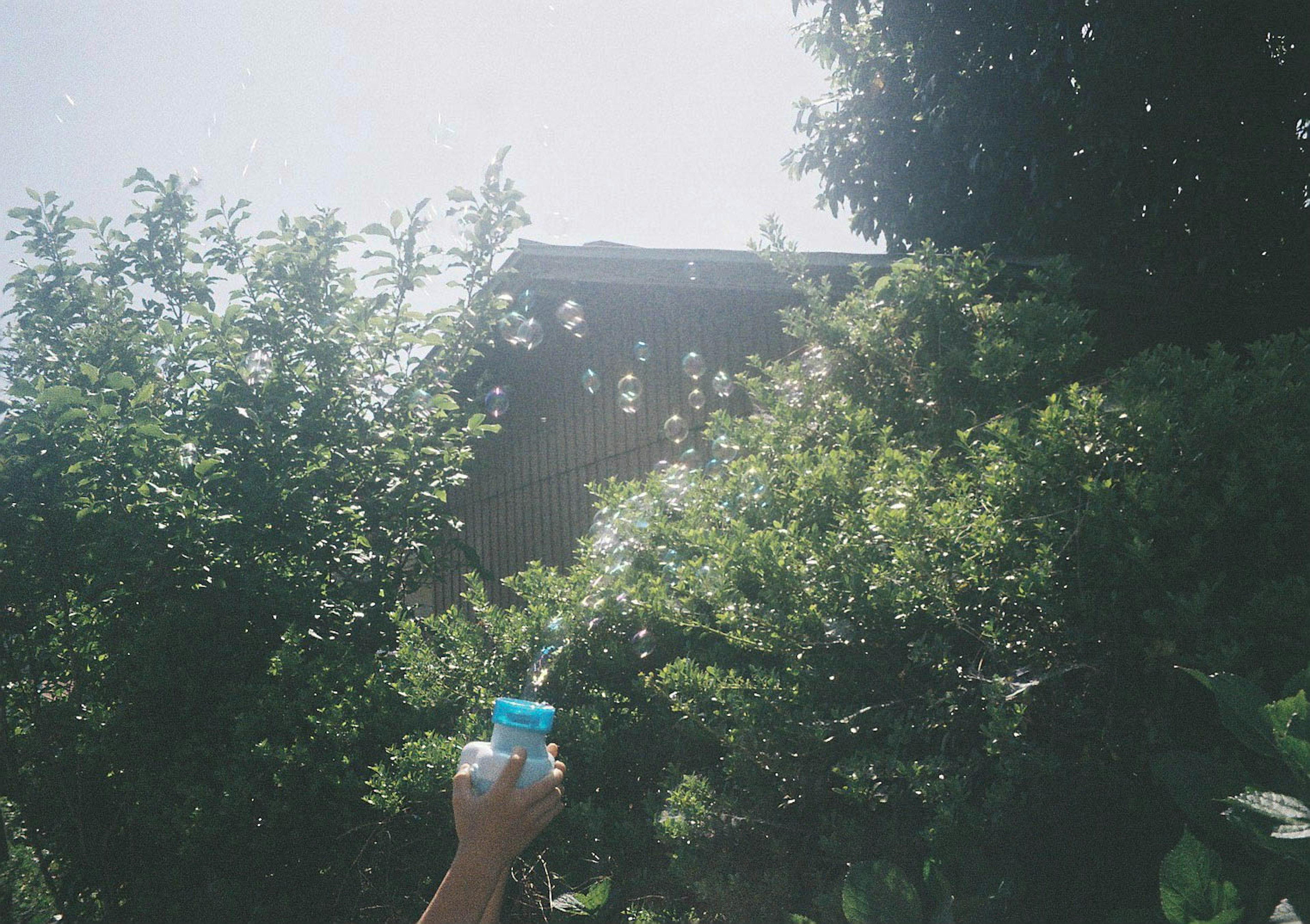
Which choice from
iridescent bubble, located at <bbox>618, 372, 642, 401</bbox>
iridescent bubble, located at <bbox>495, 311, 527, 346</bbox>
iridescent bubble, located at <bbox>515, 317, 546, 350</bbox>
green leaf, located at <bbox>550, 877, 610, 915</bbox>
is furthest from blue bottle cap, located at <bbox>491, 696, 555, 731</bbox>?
iridescent bubble, located at <bbox>618, 372, 642, 401</bbox>

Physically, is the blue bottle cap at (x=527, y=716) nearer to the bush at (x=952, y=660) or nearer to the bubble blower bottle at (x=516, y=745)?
the bubble blower bottle at (x=516, y=745)

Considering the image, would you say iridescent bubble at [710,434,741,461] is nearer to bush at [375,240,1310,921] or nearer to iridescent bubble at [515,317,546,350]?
bush at [375,240,1310,921]

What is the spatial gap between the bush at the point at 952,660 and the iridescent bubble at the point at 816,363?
995mm

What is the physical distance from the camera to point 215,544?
4293 mm

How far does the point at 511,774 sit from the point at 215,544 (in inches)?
117

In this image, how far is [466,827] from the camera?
76.6 inches

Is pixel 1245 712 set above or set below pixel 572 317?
below

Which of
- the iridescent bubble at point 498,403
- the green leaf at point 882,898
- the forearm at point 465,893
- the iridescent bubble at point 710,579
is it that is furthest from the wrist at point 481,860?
the iridescent bubble at point 498,403

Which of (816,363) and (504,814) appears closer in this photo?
(504,814)

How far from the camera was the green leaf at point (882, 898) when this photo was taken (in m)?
1.55

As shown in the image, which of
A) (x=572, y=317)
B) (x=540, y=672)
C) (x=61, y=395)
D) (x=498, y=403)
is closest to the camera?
(x=540, y=672)

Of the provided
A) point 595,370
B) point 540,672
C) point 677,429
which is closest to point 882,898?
point 540,672

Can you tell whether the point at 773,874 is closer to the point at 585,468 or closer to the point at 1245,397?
the point at 1245,397

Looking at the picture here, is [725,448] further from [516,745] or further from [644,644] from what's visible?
[516,745]
